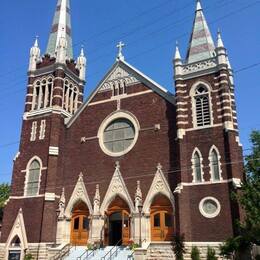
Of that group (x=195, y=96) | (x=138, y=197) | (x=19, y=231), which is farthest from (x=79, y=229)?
(x=195, y=96)

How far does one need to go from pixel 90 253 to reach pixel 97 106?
12.8 metres

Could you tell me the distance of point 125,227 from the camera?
28.2 m

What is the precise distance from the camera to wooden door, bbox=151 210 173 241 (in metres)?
26.3

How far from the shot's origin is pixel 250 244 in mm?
22312

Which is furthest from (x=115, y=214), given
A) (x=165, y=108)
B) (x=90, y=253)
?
(x=165, y=108)

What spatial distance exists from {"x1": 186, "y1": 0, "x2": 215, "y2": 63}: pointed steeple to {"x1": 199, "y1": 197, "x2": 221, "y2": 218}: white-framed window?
11230 mm

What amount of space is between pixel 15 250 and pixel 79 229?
5.28 metres

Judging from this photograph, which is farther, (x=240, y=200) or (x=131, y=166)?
(x=131, y=166)

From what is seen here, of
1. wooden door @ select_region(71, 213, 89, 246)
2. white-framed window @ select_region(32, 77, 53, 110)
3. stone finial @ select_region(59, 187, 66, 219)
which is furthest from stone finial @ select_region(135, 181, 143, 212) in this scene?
white-framed window @ select_region(32, 77, 53, 110)

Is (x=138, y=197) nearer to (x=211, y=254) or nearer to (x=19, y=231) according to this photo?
(x=211, y=254)

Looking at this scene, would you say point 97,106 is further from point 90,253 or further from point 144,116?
point 90,253

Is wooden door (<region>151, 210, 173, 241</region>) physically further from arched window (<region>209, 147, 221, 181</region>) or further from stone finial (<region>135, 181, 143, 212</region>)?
arched window (<region>209, 147, 221, 181</region>)

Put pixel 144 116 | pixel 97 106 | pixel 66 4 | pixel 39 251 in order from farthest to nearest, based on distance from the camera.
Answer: pixel 66 4 < pixel 97 106 < pixel 144 116 < pixel 39 251

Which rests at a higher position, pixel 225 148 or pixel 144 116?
pixel 144 116
